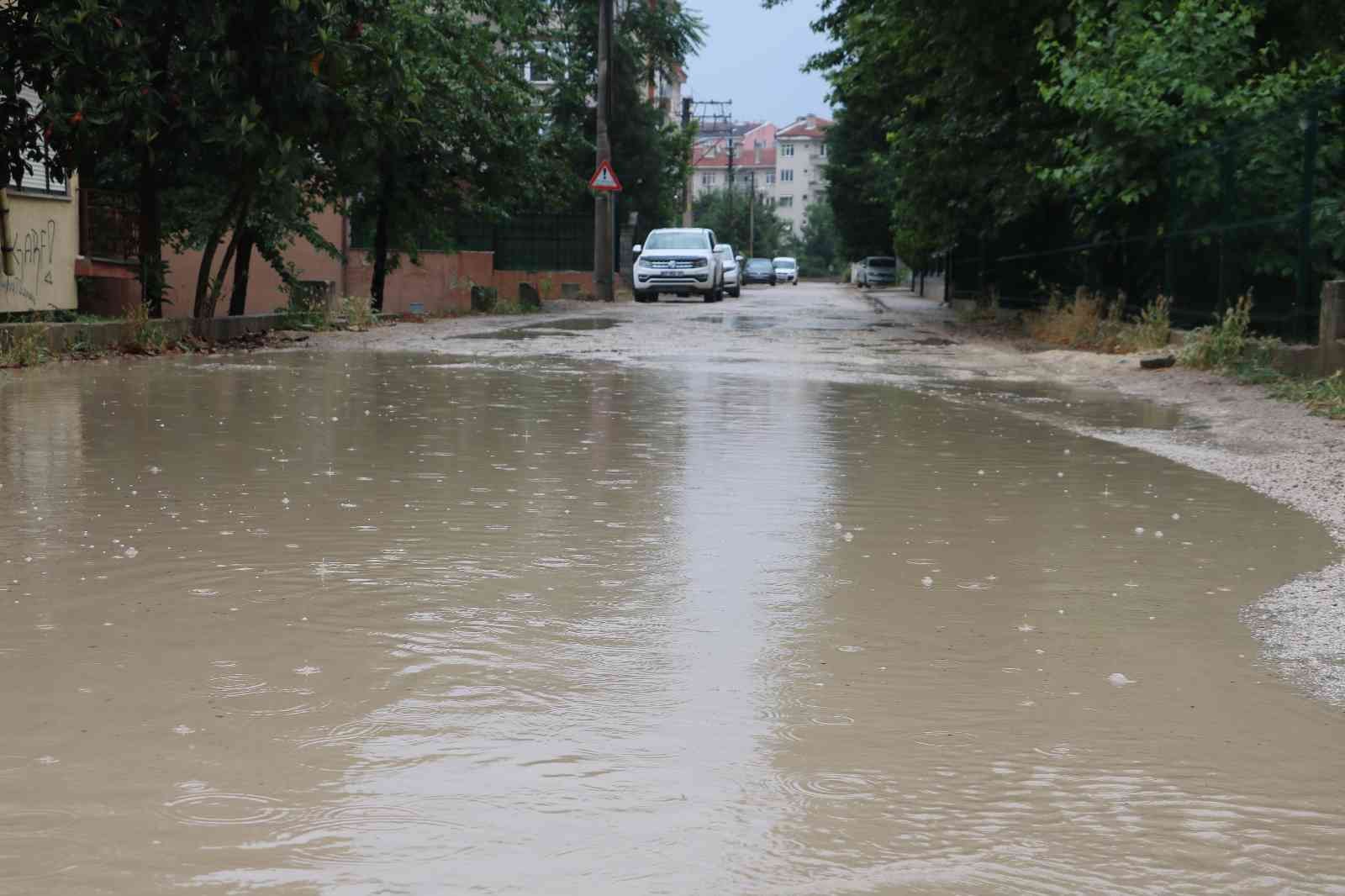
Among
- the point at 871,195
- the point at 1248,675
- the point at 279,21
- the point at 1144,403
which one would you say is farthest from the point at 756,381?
the point at 871,195

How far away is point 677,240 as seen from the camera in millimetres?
44500

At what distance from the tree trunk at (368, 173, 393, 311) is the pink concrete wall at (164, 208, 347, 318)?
0.90 m

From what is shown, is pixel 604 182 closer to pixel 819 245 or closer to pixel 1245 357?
pixel 1245 357

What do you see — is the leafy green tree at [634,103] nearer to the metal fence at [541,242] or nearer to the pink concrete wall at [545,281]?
the metal fence at [541,242]

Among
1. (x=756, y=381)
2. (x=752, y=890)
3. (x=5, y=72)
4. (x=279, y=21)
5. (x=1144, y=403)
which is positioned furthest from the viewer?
(x=279, y=21)

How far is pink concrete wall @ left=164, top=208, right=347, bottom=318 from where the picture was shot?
91.2 feet

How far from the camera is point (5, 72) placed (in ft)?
55.6

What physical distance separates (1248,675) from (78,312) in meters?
19.6

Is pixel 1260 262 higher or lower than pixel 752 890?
higher

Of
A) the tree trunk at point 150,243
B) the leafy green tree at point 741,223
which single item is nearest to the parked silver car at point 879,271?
the leafy green tree at point 741,223

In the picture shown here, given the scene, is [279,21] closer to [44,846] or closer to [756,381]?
[756,381]

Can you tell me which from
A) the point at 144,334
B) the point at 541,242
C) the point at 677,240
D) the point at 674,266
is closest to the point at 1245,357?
the point at 144,334

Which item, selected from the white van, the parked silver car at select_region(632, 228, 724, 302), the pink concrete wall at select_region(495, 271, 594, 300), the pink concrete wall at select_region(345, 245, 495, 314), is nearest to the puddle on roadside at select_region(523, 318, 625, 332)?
the pink concrete wall at select_region(345, 245, 495, 314)

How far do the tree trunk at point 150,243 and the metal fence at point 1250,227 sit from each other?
11.7 m
